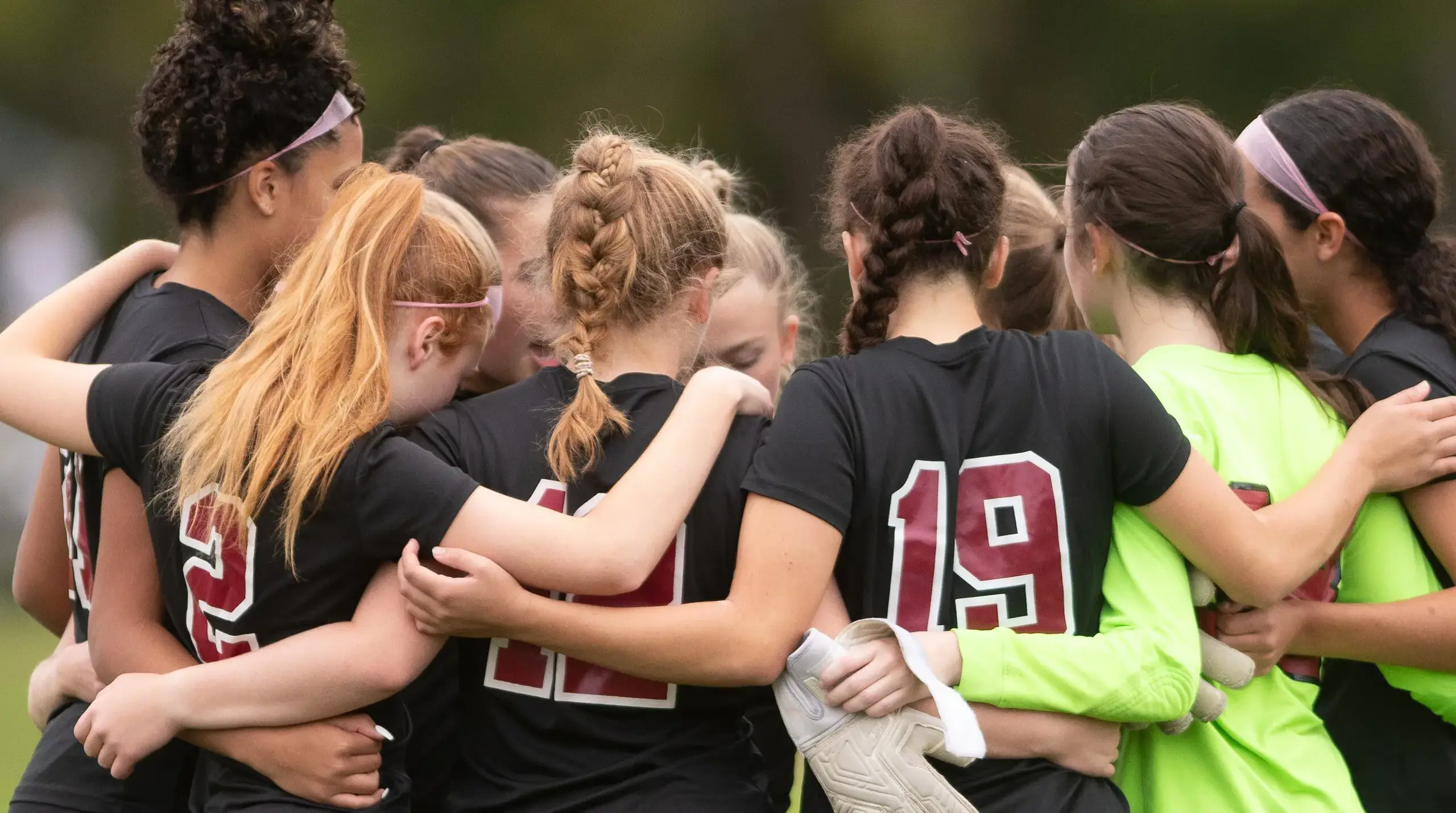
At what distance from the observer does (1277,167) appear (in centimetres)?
332

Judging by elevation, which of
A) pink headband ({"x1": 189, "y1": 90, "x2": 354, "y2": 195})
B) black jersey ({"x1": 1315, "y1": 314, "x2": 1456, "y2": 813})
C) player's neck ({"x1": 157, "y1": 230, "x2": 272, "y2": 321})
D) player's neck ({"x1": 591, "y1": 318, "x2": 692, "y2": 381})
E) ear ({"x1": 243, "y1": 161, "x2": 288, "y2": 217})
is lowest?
black jersey ({"x1": 1315, "y1": 314, "x2": 1456, "y2": 813})

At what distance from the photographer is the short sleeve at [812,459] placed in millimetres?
2553

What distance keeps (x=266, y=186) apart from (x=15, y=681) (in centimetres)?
861

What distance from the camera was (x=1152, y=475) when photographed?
2.62 meters

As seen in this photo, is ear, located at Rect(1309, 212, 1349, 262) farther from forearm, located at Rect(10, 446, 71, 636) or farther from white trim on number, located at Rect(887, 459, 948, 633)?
forearm, located at Rect(10, 446, 71, 636)

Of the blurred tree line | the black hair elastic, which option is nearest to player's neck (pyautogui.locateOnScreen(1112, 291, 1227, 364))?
the black hair elastic

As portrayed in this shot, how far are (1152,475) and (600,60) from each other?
1785 cm

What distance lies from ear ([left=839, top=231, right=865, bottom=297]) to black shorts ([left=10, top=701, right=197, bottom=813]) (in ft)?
5.44

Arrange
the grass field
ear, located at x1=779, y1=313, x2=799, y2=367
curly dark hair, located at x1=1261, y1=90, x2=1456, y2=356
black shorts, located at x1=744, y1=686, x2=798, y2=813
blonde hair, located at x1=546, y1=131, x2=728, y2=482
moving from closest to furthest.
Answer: blonde hair, located at x1=546, y1=131, x2=728, y2=482, black shorts, located at x1=744, y1=686, x2=798, y2=813, curly dark hair, located at x1=1261, y1=90, x2=1456, y2=356, ear, located at x1=779, y1=313, x2=799, y2=367, the grass field

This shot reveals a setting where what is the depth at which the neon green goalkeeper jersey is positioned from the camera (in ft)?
8.39

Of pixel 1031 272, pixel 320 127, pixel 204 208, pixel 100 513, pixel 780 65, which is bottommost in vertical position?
pixel 100 513

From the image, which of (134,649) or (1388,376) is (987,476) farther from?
(134,649)

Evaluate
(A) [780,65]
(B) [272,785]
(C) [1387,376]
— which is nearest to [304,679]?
(B) [272,785]

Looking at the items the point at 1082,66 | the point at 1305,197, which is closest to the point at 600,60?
the point at 1082,66
